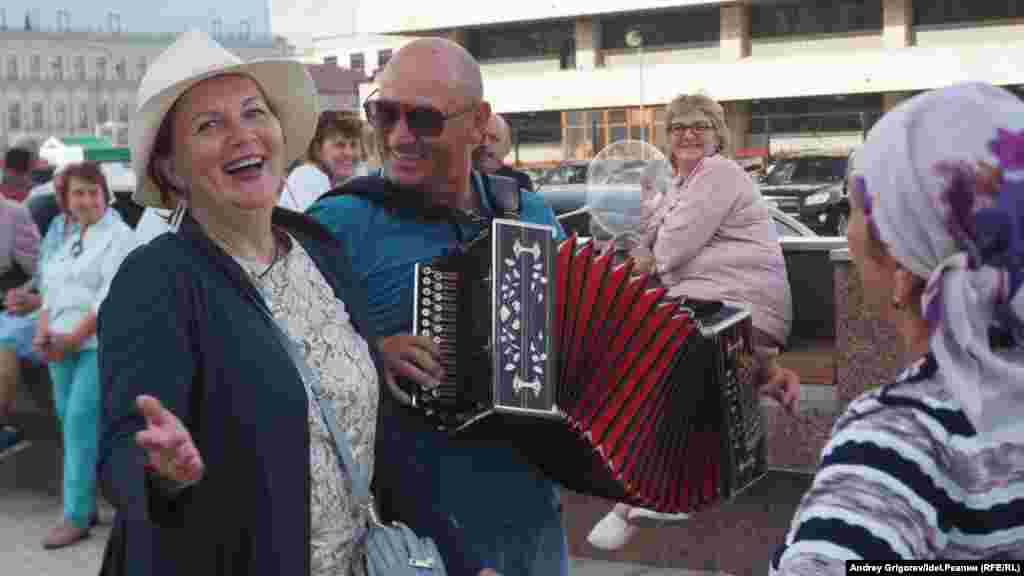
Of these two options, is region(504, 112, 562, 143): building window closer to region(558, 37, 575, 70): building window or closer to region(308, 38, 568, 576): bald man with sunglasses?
region(558, 37, 575, 70): building window

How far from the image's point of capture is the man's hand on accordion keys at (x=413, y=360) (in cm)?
337

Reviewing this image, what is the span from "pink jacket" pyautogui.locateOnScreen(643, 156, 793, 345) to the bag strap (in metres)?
3.31

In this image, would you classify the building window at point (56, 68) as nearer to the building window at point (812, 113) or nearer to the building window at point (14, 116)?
the building window at point (14, 116)

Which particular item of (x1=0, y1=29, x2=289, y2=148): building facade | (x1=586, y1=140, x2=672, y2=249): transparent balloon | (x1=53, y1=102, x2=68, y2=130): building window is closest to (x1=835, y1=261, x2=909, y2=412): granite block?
(x1=586, y1=140, x2=672, y2=249): transparent balloon

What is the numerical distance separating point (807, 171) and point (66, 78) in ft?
376

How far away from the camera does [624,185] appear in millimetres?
8328

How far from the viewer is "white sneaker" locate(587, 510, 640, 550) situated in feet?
21.7

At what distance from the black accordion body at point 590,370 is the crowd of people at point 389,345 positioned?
9 centimetres

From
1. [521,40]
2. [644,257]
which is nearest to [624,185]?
[644,257]

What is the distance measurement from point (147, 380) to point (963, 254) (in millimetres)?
1378

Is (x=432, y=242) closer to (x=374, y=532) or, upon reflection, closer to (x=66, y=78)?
(x=374, y=532)

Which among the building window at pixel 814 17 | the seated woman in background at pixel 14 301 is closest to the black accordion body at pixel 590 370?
the seated woman in background at pixel 14 301

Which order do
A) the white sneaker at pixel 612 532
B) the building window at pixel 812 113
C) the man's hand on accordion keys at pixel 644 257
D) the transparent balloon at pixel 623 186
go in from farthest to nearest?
the building window at pixel 812 113 < the transparent balloon at pixel 623 186 < the white sneaker at pixel 612 532 < the man's hand on accordion keys at pixel 644 257

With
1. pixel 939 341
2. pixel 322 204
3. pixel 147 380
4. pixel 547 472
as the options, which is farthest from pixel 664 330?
pixel 939 341
